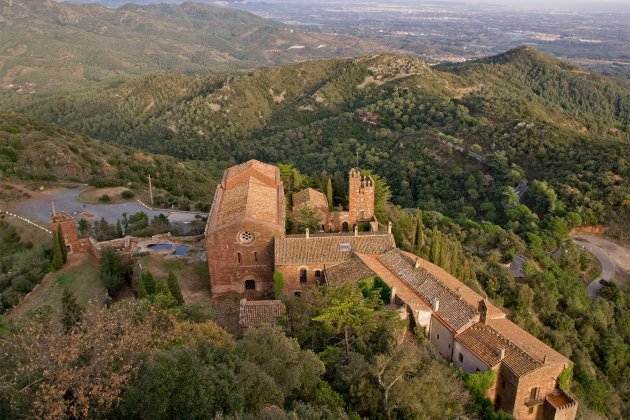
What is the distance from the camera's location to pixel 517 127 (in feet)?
261

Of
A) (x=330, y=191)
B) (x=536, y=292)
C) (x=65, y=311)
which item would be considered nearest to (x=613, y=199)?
(x=536, y=292)

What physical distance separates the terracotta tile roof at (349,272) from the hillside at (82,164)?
26214 mm

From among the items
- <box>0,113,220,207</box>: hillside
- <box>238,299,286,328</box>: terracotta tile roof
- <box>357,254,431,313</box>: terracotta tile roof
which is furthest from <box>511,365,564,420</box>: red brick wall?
<box>0,113,220,207</box>: hillside

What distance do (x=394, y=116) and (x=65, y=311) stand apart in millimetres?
83324

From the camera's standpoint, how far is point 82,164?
68.1 m

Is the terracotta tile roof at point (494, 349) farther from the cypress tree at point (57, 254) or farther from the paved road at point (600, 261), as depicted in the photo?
the paved road at point (600, 261)

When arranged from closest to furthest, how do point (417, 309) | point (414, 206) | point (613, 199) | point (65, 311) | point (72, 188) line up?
point (65, 311) < point (417, 309) < point (72, 188) < point (613, 199) < point (414, 206)

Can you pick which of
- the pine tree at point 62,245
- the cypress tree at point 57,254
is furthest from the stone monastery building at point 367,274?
the cypress tree at point 57,254

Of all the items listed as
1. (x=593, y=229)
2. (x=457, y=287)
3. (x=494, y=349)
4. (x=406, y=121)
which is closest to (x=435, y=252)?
(x=457, y=287)

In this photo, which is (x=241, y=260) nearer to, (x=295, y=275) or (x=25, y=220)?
(x=295, y=275)

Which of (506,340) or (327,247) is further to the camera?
(327,247)

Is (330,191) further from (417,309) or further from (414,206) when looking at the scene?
(414,206)

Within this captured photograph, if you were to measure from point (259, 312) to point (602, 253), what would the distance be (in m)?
47.2

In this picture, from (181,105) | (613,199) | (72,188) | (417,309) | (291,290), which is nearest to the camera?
(417,309)
